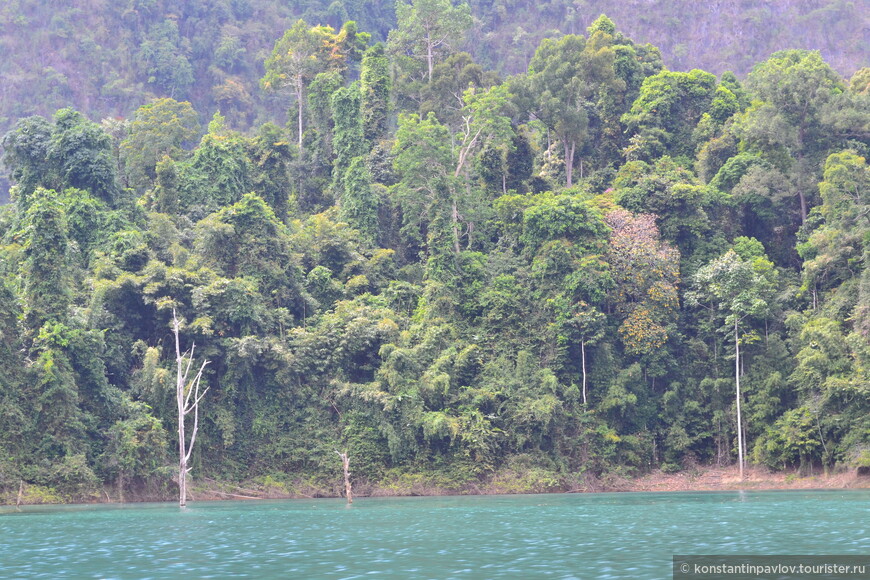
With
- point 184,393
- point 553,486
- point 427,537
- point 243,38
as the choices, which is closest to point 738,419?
point 553,486

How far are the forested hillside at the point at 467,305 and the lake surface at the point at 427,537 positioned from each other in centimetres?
814

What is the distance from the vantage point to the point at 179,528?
26703mm

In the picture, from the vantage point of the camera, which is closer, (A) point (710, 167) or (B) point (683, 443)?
→ (B) point (683, 443)

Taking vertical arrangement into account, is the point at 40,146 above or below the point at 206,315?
above

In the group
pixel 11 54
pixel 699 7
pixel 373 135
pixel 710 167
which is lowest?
pixel 710 167

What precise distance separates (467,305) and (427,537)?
1072 inches

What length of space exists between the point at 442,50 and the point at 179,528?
1864 inches

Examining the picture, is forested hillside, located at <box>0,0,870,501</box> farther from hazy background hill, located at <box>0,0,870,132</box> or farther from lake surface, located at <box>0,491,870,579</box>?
hazy background hill, located at <box>0,0,870,132</box>

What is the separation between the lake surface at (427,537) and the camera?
57.4 ft

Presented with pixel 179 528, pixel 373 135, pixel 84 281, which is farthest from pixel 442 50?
pixel 179 528

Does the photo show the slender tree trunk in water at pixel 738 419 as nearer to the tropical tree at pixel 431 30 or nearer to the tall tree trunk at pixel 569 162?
the tall tree trunk at pixel 569 162

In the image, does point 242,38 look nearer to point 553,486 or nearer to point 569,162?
point 569,162

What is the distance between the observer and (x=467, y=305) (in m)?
49.7

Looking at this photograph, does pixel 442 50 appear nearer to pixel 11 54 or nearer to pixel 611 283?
pixel 611 283
